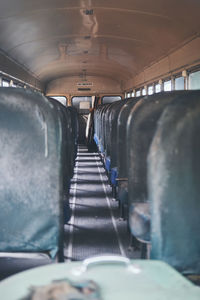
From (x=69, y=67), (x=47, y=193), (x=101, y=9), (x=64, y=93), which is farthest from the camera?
(x=64, y=93)

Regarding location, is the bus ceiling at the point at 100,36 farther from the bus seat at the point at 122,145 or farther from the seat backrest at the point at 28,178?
the seat backrest at the point at 28,178

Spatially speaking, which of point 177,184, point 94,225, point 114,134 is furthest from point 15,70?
point 177,184

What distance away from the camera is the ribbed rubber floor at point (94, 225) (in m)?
3.60

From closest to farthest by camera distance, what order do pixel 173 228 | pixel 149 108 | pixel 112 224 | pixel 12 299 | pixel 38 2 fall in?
pixel 12 299, pixel 173 228, pixel 149 108, pixel 112 224, pixel 38 2

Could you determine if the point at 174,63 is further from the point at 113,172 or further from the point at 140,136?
the point at 140,136

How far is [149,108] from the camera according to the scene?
2748 mm

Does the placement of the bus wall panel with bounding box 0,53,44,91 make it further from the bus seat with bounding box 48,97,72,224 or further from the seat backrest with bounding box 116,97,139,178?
the seat backrest with bounding box 116,97,139,178

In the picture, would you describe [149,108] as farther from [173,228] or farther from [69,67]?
[69,67]

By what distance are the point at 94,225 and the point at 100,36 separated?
538 cm

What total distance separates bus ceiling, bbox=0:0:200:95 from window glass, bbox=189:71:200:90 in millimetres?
209

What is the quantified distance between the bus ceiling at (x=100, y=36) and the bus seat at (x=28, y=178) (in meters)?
3.75

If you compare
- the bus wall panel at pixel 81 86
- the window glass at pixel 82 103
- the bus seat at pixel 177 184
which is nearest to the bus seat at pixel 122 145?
the bus seat at pixel 177 184

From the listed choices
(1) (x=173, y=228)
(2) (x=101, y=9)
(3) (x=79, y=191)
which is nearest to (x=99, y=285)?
(1) (x=173, y=228)

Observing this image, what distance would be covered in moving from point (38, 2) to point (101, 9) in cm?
109
